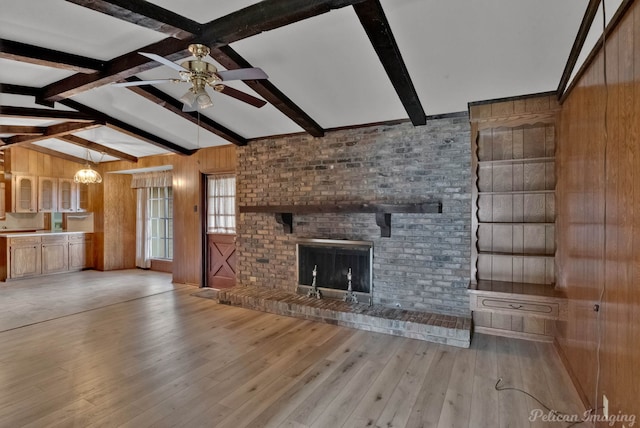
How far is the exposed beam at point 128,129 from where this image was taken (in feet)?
15.2

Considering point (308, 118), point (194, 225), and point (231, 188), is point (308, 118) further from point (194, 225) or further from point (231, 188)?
point (194, 225)

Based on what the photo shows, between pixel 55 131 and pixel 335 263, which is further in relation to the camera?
pixel 55 131

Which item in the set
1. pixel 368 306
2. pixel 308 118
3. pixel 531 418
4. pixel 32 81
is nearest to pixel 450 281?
pixel 368 306

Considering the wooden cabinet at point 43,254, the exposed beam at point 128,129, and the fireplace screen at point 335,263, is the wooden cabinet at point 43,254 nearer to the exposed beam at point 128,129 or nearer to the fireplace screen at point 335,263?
the exposed beam at point 128,129

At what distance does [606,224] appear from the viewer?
193 centimetres

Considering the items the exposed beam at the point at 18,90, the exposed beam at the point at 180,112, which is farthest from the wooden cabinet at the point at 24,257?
the exposed beam at the point at 180,112

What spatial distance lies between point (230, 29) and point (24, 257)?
7.33 m

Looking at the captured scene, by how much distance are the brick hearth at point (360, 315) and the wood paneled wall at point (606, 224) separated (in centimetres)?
100

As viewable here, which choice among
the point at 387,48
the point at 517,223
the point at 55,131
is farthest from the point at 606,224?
the point at 55,131

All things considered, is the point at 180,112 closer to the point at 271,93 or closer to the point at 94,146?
the point at 271,93

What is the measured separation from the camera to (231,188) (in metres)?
5.93

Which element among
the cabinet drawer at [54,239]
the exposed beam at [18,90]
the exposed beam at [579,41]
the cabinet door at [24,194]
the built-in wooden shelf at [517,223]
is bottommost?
the cabinet drawer at [54,239]

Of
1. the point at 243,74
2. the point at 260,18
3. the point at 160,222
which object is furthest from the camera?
the point at 160,222

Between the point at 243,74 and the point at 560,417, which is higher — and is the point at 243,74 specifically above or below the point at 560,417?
above
